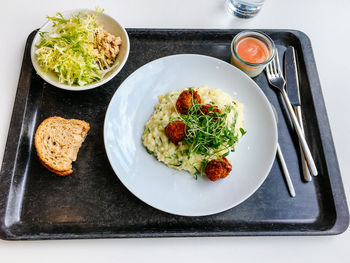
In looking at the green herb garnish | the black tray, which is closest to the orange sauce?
the black tray

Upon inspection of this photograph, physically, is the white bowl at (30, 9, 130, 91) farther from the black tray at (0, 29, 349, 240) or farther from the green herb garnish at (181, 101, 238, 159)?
Answer: the green herb garnish at (181, 101, 238, 159)

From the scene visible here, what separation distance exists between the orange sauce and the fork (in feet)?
0.48

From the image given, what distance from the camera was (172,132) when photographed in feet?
7.41

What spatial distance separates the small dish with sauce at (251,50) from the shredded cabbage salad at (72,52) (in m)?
1.17

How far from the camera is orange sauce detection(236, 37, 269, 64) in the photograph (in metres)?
2.76

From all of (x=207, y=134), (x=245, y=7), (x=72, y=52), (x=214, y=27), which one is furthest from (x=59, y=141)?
(x=245, y=7)

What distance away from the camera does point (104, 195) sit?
2369 mm

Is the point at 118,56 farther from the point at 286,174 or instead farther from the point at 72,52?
the point at 286,174

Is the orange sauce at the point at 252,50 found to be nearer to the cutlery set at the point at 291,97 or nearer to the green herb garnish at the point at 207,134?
the cutlery set at the point at 291,97

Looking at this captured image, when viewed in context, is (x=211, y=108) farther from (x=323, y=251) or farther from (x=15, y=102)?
(x=15, y=102)

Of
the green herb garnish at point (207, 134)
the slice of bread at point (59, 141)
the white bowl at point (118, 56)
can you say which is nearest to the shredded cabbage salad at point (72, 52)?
the white bowl at point (118, 56)

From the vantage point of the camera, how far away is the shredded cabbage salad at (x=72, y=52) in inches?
99.5

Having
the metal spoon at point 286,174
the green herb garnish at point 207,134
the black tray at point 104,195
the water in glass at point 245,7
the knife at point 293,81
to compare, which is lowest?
the black tray at point 104,195

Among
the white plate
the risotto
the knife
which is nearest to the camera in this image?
the white plate
